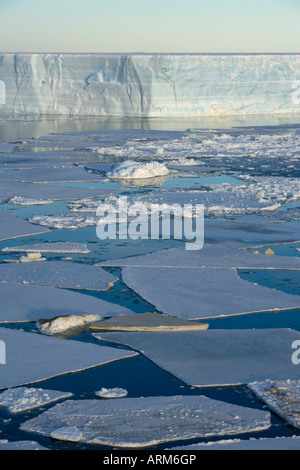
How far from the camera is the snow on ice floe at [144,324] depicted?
4.20 meters

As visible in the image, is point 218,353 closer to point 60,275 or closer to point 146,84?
point 60,275

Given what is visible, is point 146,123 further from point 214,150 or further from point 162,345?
point 162,345

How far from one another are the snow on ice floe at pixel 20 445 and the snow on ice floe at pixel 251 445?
572 mm

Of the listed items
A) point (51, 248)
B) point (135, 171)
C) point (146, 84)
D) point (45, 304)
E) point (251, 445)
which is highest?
point (146, 84)

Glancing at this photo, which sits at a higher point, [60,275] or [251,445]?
[60,275]

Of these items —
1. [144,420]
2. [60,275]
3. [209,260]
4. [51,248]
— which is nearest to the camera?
[144,420]

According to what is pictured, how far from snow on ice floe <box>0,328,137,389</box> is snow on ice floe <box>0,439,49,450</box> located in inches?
22.8

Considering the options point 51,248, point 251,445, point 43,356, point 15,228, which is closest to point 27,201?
point 15,228

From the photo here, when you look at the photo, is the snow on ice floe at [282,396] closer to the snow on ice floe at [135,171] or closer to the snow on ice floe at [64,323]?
the snow on ice floe at [64,323]

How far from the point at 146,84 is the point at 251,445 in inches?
817

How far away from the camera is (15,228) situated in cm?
704

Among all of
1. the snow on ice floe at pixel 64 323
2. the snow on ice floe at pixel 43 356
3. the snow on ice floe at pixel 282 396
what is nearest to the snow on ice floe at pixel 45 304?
the snow on ice floe at pixel 64 323

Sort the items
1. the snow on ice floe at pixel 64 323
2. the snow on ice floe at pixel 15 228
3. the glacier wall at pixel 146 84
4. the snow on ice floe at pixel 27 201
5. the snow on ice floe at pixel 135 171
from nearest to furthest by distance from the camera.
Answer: the snow on ice floe at pixel 64 323
the snow on ice floe at pixel 15 228
the snow on ice floe at pixel 27 201
the snow on ice floe at pixel 135 171
the glacier wall at pixel 146 84

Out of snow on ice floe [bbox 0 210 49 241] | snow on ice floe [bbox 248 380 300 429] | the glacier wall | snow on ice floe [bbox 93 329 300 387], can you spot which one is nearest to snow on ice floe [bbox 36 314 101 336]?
snow on ice floe [bbox 93 329 300 387]
